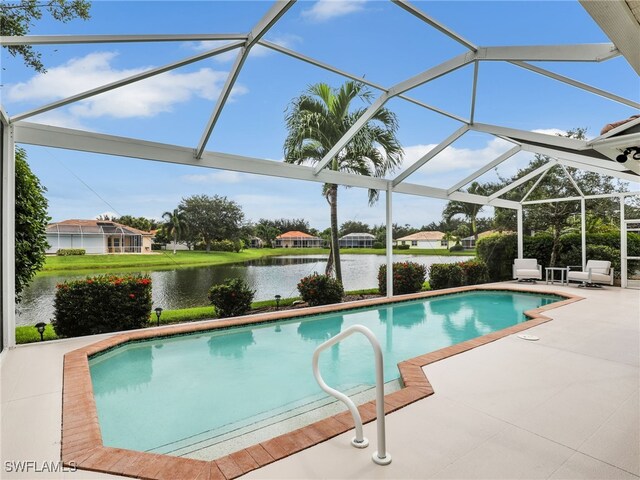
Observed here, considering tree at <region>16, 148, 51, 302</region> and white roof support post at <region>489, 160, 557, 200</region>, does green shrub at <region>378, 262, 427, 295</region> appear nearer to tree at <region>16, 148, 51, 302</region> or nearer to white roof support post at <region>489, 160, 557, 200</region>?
white roof support post at <region>489, 160, 557, 200</region>

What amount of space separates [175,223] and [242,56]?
17.9ft

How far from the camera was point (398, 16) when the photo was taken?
591 cm

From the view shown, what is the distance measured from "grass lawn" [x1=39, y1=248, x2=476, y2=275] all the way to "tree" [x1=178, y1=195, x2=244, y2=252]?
0.47 meters

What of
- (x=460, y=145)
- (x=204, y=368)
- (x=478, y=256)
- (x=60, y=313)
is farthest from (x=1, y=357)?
(x=478, y=256)

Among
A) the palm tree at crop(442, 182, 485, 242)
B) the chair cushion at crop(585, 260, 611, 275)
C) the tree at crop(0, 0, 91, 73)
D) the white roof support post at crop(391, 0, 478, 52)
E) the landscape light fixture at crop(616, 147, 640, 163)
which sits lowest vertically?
the chair cushion at crop(585, 260, 611, 275)

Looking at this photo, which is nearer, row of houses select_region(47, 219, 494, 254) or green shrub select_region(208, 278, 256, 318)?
row of houses select_region(47, 219, 494, 254)

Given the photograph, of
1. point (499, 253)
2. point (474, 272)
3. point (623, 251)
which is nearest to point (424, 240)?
point (474, 272)

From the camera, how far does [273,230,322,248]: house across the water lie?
1202 cm

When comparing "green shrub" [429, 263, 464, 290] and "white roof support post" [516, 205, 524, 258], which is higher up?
"white roof support post" [516, 205, 524, 258]

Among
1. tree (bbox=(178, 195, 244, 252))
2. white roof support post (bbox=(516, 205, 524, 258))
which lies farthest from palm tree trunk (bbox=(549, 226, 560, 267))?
tree (bbox=(178, 195, 244, 252))

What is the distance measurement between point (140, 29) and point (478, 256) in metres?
14.7

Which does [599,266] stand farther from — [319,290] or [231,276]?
[231,276]

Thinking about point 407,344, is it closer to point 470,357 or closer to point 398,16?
point 470,357

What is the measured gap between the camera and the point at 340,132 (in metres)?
10.7
